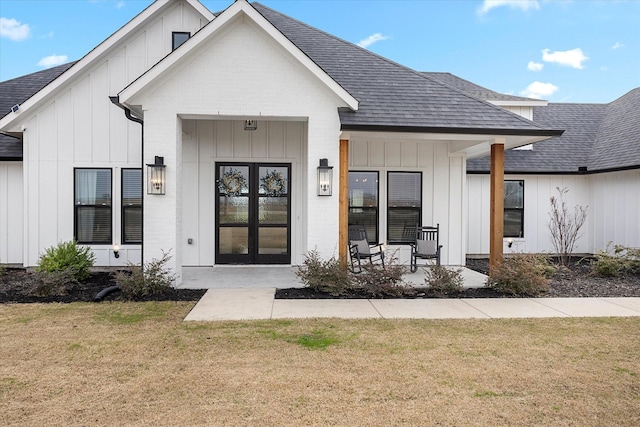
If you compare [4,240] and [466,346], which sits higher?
[4,240]

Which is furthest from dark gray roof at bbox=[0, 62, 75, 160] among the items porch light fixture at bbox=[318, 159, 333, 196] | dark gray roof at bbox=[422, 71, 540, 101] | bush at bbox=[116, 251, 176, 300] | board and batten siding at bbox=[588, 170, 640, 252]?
board and batten siding at bbox=[588, 170, 640, 252]

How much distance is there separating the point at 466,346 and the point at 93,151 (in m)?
8.88

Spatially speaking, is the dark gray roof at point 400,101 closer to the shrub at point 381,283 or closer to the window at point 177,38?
the window at point 177,38

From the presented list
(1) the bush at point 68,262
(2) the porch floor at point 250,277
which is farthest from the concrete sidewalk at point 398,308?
(1) the bush at point 68,262

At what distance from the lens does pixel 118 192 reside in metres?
9.19

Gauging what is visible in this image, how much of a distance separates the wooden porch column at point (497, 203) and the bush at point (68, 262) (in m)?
8.24

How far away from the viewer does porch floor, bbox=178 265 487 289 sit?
7.55 meters

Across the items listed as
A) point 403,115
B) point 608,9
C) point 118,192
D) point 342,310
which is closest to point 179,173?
point 118,192

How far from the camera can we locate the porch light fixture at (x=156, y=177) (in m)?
6.98

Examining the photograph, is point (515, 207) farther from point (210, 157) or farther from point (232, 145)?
point (210, 157)

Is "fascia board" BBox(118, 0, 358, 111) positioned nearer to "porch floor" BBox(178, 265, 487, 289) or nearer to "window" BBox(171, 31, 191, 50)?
"window" BBox(171, 31, 191, 50)

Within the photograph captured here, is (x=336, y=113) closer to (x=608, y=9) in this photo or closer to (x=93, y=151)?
(x=93, y=151)

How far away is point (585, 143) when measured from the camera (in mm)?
12547

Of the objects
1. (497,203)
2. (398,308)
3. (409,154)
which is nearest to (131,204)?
(398,308)
